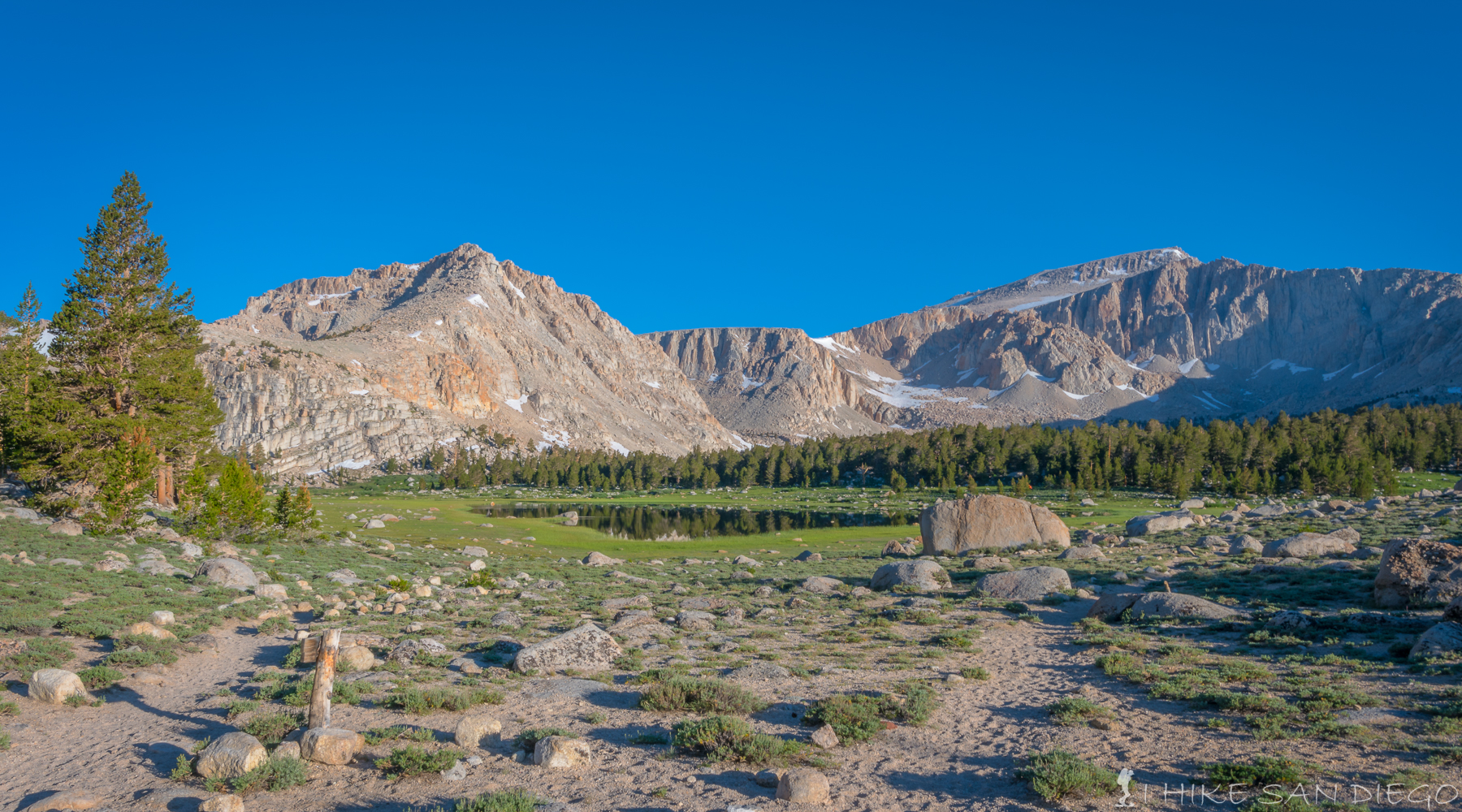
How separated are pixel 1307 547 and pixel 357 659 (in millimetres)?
30781

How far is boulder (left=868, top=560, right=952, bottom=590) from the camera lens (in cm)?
2364

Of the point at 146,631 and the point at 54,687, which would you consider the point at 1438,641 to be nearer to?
the point at 54,687

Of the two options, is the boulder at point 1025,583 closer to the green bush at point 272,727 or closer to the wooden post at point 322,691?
the wooden post at point 322,691

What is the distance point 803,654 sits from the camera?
14.8 meters

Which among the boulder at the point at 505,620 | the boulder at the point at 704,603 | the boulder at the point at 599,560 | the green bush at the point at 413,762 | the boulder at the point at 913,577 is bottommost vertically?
the boulder at the point at 599,560

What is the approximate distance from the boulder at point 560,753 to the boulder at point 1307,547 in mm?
27663

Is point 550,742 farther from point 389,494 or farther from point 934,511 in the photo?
point 389,494

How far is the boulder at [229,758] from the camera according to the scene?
7.98 meters

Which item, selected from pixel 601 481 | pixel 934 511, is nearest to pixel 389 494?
pixel 601 481

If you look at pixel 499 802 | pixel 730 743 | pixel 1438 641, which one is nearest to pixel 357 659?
pixel 499 802

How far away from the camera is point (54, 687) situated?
1043cm

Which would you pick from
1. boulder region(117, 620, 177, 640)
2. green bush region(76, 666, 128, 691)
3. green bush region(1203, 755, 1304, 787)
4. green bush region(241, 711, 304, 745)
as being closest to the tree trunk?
boulder region(117, 620, 177, 640)

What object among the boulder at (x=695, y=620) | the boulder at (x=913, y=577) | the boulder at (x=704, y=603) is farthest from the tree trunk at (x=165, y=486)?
the boulder at (x=913, y=577)

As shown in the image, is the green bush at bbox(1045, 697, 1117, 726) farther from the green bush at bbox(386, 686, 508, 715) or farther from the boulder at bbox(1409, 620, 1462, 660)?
the green bush at bbox(386, 686, 508, 715)
